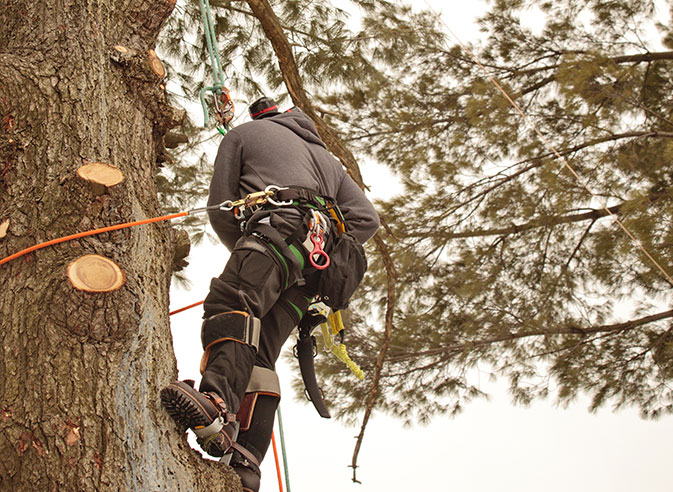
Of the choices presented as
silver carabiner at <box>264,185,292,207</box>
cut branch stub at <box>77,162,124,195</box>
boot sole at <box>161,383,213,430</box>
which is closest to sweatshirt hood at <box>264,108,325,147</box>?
silver carabiner at <box>264,185,292,207</box>

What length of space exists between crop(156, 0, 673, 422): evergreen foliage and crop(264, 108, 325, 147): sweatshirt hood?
76.5 inches

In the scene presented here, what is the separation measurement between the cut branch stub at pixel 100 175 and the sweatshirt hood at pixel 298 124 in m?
0.70

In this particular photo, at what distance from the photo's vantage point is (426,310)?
524 cm

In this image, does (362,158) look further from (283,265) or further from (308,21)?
(283,265)

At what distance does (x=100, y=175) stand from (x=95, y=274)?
9.5 inches

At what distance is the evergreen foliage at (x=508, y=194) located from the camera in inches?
178

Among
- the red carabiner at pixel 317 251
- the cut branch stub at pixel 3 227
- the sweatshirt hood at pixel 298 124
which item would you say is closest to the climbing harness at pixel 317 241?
the red carabiner at pixel 317 251

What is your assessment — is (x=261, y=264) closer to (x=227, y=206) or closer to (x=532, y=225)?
(x=227, y=206)

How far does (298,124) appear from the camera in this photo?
228 cm

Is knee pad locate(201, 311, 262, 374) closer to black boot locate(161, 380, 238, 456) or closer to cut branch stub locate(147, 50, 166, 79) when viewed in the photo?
black boot locate(161, 380, 238, 456)

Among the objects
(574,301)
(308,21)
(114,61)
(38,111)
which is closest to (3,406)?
(38,111)

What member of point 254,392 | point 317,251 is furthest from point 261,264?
point 254,392

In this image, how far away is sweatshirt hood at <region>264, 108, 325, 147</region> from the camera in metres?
2.21

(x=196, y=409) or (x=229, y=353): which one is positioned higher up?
(x=229, y=353)
